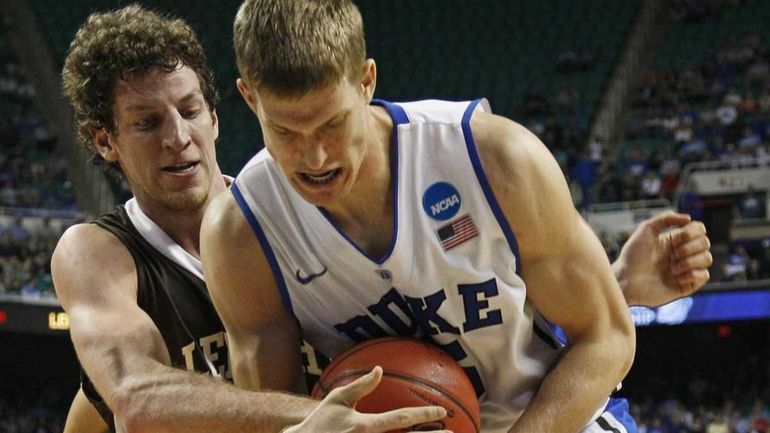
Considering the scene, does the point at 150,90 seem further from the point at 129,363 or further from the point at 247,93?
the point at 247,93

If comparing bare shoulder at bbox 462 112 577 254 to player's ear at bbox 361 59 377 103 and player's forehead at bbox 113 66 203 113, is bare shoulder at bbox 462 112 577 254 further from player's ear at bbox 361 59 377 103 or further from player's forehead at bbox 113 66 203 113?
player's forehead at bbox 113 66 203 113

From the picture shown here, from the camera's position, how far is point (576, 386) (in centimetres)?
260

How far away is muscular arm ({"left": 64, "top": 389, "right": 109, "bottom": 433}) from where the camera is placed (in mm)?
3773

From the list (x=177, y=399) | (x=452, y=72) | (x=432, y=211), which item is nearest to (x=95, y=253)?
(x=177, y=399)

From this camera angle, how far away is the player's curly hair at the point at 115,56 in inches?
135

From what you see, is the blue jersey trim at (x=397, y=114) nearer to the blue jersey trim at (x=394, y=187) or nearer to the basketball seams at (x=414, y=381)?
the blue jersey trim at (x=394, y=187)

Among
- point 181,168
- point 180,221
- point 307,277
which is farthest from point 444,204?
point 180,221

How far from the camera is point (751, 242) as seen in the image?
459 inches

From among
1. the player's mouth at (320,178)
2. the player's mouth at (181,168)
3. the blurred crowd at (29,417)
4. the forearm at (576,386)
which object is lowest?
the blurred crowd at (29,417)

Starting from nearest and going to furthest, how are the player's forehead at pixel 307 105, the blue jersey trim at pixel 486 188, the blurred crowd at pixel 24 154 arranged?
the player's forehead at pixel 307 105, the blue jersey trim at pixel 486 188, the blurred crowd at pixel 24 154

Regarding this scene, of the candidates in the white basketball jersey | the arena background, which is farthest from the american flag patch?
the arena background

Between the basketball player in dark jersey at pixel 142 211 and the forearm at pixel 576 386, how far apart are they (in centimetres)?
98

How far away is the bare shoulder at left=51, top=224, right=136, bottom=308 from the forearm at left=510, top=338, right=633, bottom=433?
4.24 ft

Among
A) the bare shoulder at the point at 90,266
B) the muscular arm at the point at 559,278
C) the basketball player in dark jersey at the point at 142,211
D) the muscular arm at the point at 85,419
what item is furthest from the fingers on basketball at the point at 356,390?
the muscular arm at the point at 85,419
